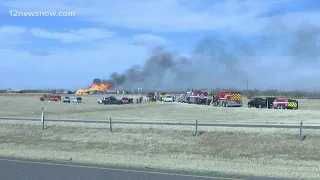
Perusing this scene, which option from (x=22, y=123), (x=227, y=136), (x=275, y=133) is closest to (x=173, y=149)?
(x=227, y=136)

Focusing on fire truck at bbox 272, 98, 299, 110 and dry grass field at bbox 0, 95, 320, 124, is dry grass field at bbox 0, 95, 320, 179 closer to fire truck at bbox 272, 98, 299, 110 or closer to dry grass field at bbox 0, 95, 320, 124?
dry grass field at bbox 0, 95, 320, 124

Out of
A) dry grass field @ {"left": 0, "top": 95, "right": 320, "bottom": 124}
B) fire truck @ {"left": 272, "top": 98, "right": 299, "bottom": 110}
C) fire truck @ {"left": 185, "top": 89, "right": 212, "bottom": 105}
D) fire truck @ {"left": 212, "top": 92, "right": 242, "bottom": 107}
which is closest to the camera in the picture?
dry grass field @ {"left": 0, "top": 95, "right": 320, "bottom": 124}

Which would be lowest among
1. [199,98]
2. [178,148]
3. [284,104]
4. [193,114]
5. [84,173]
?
[193,114]

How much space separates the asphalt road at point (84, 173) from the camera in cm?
1177

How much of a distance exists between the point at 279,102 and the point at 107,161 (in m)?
53.9

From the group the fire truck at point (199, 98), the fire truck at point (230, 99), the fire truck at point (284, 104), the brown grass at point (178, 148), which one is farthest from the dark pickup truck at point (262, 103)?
the brown grass at point (178, 148)

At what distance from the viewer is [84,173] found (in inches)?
496

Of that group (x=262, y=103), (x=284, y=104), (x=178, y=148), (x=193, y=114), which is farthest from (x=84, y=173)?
(x=262, y=103)

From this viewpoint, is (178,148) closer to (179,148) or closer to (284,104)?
(179,148)

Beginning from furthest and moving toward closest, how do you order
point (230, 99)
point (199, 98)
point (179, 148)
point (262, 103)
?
point (199, 98)
point (230, 99)
point (262, 103)
point (179, 148)

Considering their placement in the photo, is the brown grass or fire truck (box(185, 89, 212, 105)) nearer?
the brown grass

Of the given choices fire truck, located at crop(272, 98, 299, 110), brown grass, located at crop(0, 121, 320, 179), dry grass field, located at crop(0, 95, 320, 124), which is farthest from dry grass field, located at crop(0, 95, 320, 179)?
fire truck, located at crop(272, 98, 299, 110)

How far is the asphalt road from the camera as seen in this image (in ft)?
38.6

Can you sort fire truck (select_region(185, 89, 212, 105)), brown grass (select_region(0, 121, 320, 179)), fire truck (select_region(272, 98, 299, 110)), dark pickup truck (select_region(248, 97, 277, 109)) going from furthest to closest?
1. fire truck (select_region(185, 89, 212, 105))
2. dark pickup truck (select_region(248, 97, 277, 109))
3. fire truck (select_region(272, 98, 299, 110))
4. brown grass (select_region(0, 121, 320, 179))
